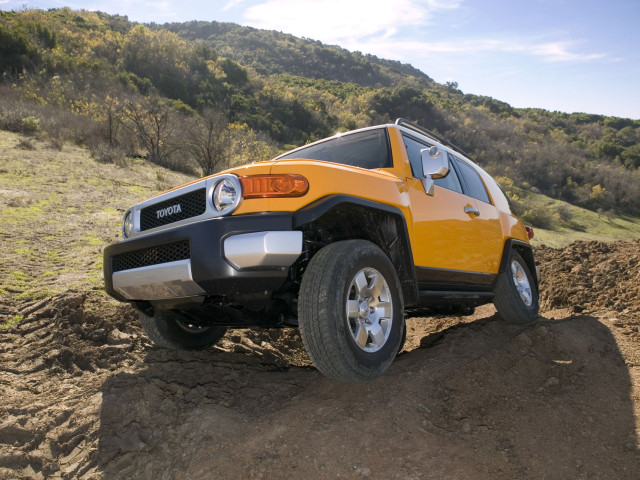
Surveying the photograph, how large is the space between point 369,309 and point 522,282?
3.22 meters

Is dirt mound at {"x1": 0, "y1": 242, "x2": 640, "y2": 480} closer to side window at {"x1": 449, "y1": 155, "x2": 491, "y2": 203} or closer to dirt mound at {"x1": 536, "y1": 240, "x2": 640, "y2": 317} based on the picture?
dirt mound at {"x1": 536, "y1": 240, "x2": 640, "y2": 317}

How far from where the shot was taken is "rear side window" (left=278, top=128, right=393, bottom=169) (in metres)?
3.51

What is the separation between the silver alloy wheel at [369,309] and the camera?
102 inches

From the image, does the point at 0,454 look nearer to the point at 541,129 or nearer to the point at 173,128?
the point at 173,128

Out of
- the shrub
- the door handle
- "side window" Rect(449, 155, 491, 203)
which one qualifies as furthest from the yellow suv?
the shrub

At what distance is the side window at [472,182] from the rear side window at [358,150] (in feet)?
3.38

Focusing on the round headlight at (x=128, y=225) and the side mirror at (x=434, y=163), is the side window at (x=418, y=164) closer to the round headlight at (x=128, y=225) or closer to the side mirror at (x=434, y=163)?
the side mirror at (x=434, y=163)

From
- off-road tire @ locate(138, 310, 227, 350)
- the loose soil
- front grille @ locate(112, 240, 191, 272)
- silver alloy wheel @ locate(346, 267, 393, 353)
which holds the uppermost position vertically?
front grille @ locate(112, 240, 191, 272)

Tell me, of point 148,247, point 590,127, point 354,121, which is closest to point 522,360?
point 148,247

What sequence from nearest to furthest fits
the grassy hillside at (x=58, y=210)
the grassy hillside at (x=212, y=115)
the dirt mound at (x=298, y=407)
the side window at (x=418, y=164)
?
1. the dirt mound at (x=298, y=407)
2. the side window at (x=418, y=164)
3. the grassy hillside at (x=58, y=210)
4. the grassy hillside at (x=212, y=115)

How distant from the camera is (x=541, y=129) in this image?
184ft

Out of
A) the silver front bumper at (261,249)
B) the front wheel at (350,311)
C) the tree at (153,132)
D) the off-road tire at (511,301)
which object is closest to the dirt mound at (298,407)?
the front wheel at (350,311)

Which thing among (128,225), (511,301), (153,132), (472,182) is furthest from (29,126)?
(511,301)

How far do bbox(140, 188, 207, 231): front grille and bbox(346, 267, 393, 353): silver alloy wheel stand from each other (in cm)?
106
